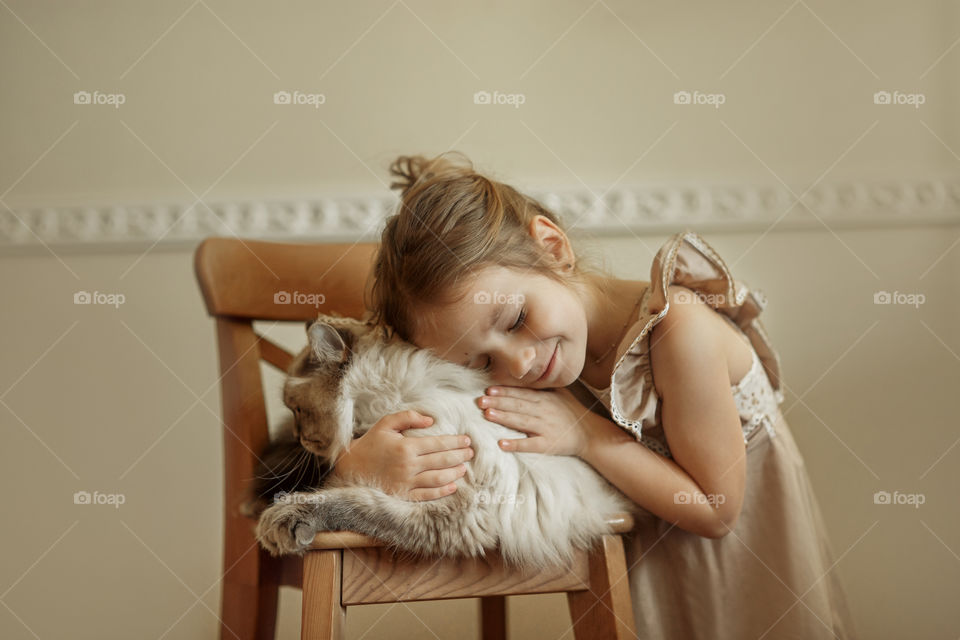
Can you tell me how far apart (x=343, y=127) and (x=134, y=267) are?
0.51 meters

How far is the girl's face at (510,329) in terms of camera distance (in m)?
0.80

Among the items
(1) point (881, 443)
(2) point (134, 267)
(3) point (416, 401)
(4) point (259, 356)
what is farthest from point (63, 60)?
(1) point (881, 443)

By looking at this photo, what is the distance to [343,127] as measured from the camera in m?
1.37

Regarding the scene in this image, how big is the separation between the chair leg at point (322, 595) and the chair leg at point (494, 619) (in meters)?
0.57

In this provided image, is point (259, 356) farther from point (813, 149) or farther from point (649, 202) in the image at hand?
point (813, 149)
